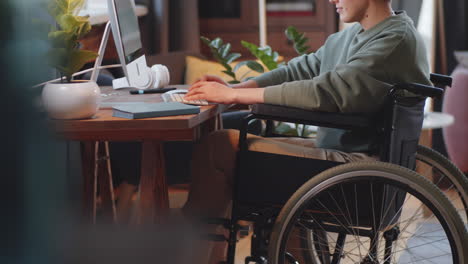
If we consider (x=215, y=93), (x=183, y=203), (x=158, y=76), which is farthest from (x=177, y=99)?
(x=183, y=203)

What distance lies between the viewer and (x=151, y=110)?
138 cm

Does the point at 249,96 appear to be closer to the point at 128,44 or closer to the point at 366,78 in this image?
the point at 366,78

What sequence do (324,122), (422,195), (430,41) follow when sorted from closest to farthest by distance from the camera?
(422,195) < (324,122) < (430,41)

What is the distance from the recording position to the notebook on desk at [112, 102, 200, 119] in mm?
1364

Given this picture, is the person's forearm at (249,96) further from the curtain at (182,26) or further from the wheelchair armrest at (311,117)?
the curtain at (182,26)

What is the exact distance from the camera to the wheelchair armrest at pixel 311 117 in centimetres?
140

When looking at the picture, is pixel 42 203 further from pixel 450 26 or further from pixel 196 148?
pixel 450 26

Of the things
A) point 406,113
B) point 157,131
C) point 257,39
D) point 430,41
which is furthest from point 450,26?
point 157,131

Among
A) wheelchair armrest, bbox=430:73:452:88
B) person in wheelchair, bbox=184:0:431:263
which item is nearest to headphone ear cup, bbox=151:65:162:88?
person in wheelchair, bbox=184:0:431:263

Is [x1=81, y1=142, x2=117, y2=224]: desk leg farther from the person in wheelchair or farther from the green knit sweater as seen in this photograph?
the green knit sweater

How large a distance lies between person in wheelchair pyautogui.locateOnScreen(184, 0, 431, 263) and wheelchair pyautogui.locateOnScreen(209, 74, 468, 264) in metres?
0.04

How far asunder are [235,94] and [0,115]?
1139mm

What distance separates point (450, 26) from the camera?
3.86 meters

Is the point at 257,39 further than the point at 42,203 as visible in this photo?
Yes
